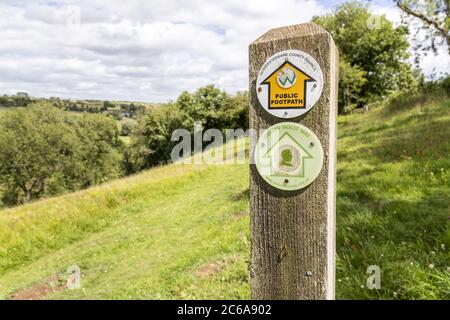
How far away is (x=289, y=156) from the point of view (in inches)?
47.1

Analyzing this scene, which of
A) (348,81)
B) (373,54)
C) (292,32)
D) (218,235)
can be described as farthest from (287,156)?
(373,54)

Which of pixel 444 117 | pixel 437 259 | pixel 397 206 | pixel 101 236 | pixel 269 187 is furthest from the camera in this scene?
pixel 444 117

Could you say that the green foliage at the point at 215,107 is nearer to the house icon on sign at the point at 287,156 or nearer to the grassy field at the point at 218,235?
the grassy field at the point at 218,235

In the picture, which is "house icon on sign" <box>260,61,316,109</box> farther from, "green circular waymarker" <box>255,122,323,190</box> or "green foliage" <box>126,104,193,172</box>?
"green foliage" <box>126,104,193,172</box>

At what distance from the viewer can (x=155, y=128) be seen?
4112cm

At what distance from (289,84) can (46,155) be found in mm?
46287

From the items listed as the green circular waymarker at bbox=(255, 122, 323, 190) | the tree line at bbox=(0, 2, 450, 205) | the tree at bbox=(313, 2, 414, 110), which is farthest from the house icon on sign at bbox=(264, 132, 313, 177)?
the tree at bbox=(313, 2, 414, 110)

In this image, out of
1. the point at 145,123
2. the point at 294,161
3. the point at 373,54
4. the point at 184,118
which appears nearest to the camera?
the point at 294,161

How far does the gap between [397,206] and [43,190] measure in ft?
153

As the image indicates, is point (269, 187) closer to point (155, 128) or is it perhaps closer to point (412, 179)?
point (412, 179)

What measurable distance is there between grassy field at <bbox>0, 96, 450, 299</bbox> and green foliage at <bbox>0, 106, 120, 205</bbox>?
35917 millimetres

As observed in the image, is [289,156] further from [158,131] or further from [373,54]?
[158,131]

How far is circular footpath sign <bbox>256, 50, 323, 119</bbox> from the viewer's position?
114 centimetres
